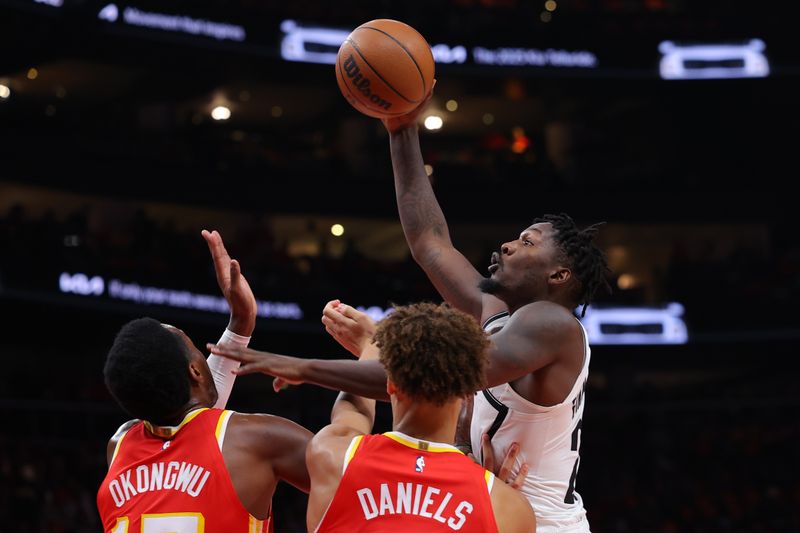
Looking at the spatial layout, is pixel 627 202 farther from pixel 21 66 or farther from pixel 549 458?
pixel 549 458

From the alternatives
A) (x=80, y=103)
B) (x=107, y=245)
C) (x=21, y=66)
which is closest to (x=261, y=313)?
(x=107, y=245)

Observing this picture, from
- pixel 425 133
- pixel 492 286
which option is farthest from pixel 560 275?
pixel 425 133

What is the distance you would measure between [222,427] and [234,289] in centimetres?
67

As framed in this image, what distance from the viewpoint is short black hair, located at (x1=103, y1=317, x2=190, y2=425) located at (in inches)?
137

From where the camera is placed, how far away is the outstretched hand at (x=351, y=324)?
3.69 meters

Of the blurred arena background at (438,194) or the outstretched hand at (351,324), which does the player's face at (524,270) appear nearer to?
the outstretched hand at (351,324)

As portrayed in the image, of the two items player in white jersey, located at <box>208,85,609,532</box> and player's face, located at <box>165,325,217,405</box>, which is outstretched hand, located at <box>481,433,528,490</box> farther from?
player's face, located at <box>165,325,217,405</box>

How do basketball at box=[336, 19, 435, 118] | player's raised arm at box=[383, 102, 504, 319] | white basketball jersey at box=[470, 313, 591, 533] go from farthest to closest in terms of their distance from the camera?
1. basketball at box=[336, 19, 435, 118]
2. player's raised arm at box=[383, 102, 504, 319]
3. white basketball jersey at box=[470, 313, 591, 533]

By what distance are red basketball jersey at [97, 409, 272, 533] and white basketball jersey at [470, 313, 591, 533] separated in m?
0.96

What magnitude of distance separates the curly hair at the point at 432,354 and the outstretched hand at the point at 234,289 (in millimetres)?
1057

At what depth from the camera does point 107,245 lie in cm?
1642

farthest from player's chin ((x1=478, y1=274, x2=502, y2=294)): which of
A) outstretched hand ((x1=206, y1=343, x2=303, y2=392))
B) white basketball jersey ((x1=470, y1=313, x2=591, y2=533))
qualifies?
outstretched hand ((x1=206, y1=343, x2=303, y2=392))

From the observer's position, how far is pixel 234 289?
160 inches

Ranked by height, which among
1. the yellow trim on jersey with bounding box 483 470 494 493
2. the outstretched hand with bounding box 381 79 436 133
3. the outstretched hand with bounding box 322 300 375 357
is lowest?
the yellow trim on jersey with bounding box 483 470 494 493
